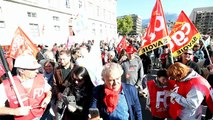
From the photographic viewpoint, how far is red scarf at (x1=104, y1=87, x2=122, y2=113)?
2.44 meters

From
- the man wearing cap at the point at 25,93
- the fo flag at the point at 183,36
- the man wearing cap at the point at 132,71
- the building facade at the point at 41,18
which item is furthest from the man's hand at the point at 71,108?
the building facade at the point at 41,18

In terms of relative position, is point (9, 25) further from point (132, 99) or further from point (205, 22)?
point (205, 22)

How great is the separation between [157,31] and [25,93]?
3.09 metres

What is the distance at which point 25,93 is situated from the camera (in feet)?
8.58

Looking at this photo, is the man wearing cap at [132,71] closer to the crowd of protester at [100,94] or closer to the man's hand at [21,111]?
the crowd of protester at [100,94]

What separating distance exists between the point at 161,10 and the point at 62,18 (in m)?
27.9

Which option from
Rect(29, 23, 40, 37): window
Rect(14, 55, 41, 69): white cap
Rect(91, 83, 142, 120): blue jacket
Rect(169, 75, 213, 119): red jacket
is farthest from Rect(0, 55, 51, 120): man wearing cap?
Rect(29, 23, 40, 37): window

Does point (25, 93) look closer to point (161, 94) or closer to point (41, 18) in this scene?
point (161, 94)

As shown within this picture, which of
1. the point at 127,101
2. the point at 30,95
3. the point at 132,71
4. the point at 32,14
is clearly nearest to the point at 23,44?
the point at 30,95

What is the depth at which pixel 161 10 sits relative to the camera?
4617mm

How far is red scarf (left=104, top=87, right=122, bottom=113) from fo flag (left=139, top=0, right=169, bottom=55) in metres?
2.44

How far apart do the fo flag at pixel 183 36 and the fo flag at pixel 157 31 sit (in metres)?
0.45

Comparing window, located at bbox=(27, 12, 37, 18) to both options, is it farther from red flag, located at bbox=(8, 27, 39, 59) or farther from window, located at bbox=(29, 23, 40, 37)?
red flag, located at bbox=(8, 27, 39, 59)

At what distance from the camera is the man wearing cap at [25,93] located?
8.22ft
